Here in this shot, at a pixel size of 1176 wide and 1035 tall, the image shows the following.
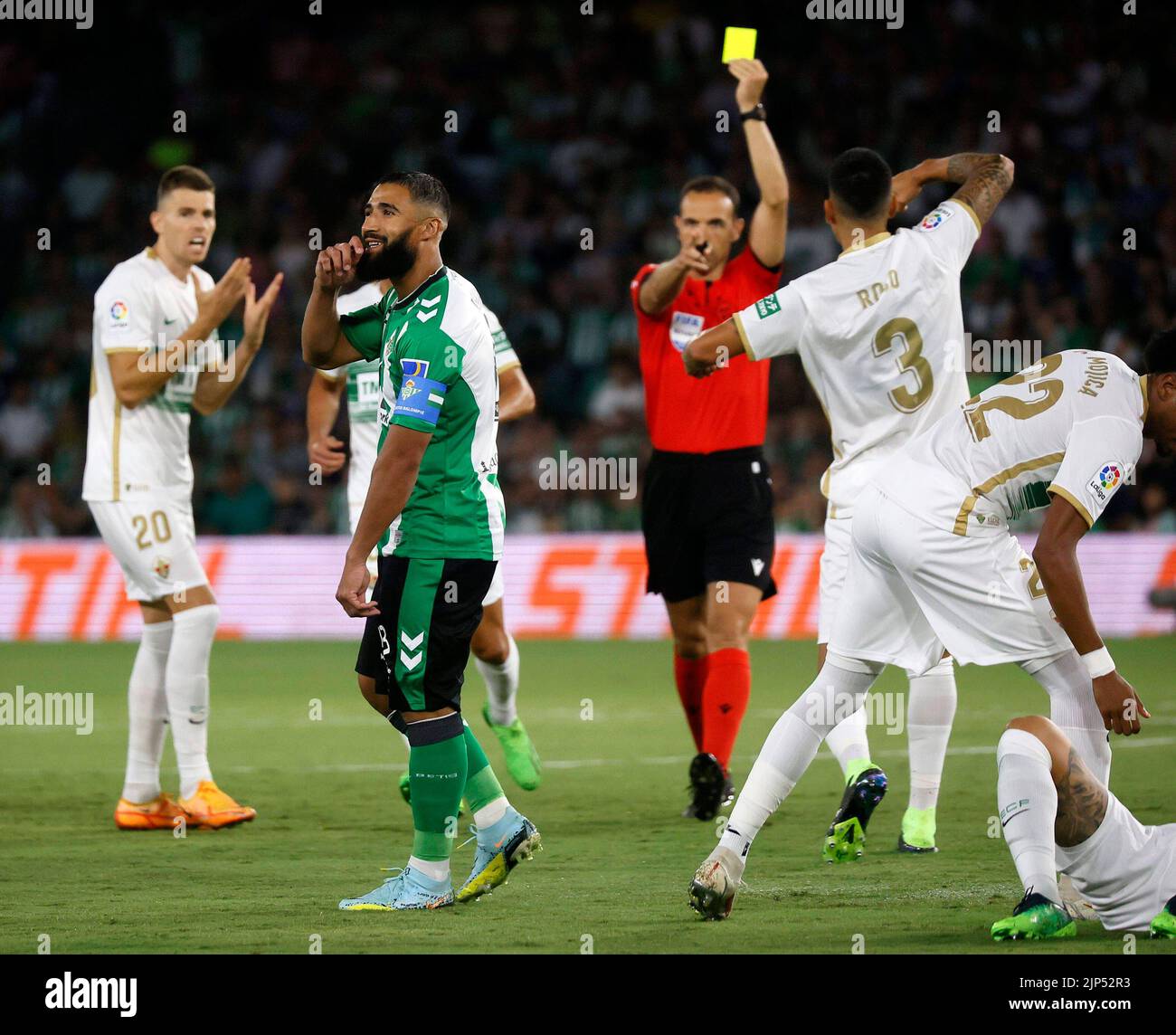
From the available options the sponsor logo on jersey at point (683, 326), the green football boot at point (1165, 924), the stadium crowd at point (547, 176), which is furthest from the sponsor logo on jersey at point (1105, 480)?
the stadium crowd at point (547, 176)

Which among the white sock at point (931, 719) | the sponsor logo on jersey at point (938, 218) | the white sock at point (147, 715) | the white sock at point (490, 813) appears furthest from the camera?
the white sock at point (147, 715)

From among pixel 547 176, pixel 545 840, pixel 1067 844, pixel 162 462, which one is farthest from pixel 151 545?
pixel 547 176

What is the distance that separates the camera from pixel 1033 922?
5094 millimetres

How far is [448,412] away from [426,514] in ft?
1.09

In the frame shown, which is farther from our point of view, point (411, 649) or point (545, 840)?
point (545, 840)

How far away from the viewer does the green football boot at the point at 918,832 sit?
6.88 meters

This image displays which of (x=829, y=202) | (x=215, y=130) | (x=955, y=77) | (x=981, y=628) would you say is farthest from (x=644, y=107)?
(x=981, y=628)

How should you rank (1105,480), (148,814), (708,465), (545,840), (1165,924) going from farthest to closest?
(708,465), (148,814), (545,840), (1165,924), (1105,480)

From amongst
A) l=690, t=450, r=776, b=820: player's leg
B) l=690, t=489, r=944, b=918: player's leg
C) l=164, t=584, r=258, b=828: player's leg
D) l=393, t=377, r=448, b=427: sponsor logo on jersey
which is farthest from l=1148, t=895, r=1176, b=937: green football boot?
l=164, t=584, r=258, b=828: player's leg

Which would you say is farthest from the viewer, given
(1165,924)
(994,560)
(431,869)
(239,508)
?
(239,508)

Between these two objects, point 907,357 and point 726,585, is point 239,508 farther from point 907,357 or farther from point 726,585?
point 907,357

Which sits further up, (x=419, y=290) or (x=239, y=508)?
(x=419, y=290)

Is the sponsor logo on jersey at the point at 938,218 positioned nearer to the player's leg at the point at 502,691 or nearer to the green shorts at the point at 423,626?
the green shorts at the point at 423,626

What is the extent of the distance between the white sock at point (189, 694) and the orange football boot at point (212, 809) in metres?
0.05
